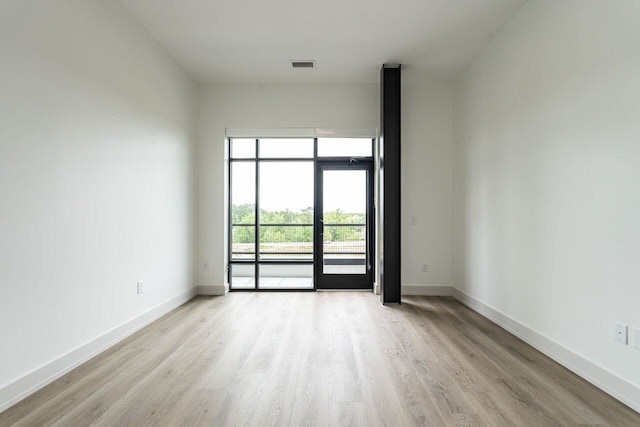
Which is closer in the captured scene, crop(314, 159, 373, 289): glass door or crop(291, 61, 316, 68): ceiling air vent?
crop(291, 61, 316, 68): ceiling air vent

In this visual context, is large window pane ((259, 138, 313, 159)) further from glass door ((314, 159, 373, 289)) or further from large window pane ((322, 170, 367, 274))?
large window pane ((322, 170, 367, 274))

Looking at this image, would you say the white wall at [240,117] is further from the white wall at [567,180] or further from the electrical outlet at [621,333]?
the electrical outlet at [621,333]

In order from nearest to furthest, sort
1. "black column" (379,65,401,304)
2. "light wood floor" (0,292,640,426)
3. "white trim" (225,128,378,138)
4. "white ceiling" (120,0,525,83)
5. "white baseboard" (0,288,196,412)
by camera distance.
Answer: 1. "light wood floor" (0,292,640,426)
2. "white baseboard" (0,288,196,412)
3. "white ceiling" (120,0,525,83)
4. "black column" (379,65,401,304)
5. "white trim" (225,128,378,138)

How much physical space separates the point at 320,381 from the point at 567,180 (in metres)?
2.35

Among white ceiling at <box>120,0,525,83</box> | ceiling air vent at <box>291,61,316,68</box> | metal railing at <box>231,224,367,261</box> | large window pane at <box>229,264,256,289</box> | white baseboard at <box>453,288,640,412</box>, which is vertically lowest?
white baseboard at <box>453,288,640,412</box>

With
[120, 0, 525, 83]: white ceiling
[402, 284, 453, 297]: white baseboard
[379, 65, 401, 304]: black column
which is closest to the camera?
[120, 0, 525, 83]: white ceiling

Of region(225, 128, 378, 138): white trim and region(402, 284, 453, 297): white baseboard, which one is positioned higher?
region(225, 128, 378, 138): white trim

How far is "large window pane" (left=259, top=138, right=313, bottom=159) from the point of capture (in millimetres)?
5414

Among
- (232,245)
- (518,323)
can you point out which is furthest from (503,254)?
(232,245)

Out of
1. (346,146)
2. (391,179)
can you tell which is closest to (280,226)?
(346,146)

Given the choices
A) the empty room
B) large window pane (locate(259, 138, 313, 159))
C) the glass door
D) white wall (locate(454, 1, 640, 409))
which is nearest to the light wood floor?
the empty room

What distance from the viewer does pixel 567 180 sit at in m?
2.70

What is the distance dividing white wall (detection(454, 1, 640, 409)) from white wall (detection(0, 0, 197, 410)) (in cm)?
370

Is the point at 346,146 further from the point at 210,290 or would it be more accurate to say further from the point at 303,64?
the point at 210,290
